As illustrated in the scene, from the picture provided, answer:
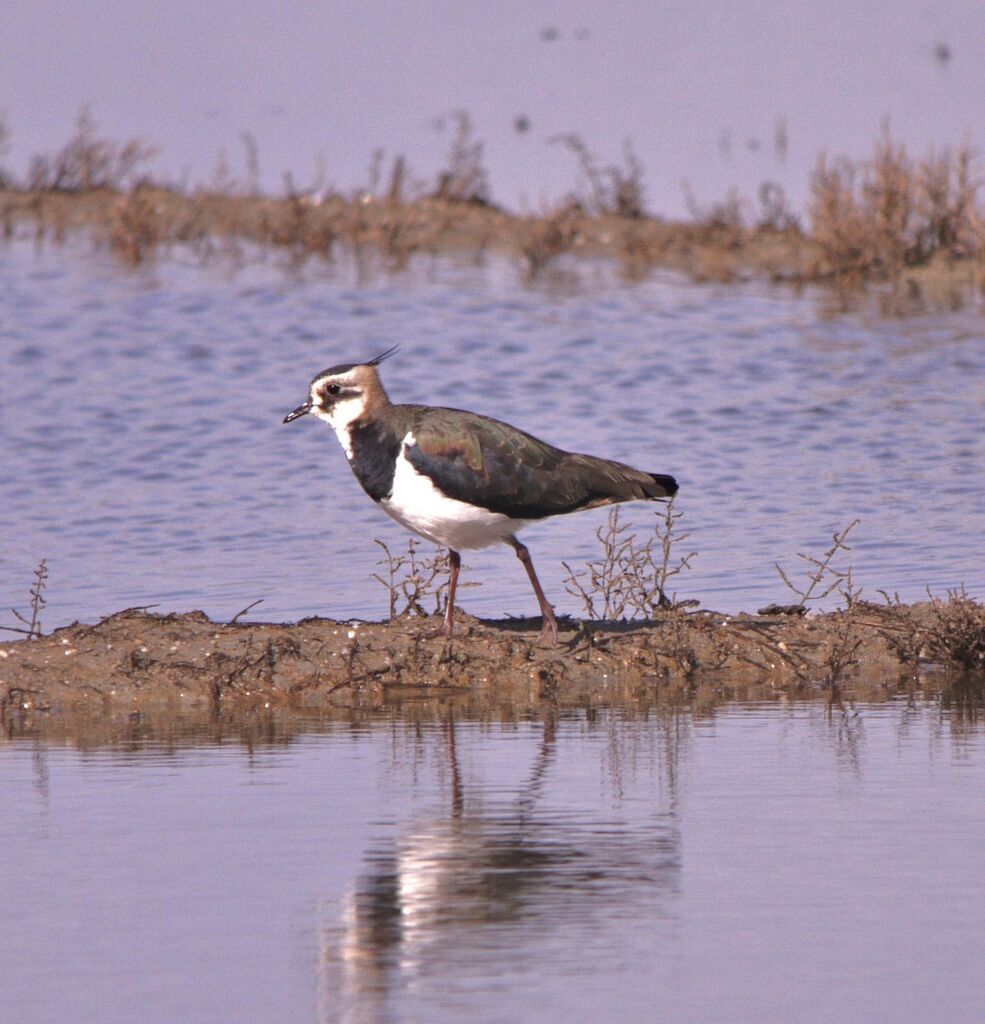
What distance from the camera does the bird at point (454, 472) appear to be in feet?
33.8

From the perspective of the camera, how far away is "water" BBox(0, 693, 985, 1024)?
5.56 m

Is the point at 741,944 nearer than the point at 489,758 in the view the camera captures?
Yes

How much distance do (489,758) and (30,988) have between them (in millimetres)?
3076

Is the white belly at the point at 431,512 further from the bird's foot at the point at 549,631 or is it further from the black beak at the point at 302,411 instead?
the black beak at the point at 302,411

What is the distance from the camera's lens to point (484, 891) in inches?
254

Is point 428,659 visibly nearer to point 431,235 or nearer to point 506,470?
point 506,470

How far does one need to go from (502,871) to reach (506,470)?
158 inches

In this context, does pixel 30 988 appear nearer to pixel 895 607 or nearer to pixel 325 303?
pixel 895 607

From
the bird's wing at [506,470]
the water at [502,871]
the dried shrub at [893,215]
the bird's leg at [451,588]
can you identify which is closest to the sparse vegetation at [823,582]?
the bird's wing at [506,470]

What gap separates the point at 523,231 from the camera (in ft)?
91.0

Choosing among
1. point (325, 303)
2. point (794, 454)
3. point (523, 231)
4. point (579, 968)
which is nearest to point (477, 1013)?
point (579, 968)

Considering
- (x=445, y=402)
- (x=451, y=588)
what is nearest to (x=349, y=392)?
(x=451, y=588)

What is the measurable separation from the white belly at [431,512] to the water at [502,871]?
1.32 metres

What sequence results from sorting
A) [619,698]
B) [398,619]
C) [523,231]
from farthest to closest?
[523,231], [398,619], [619,698]
